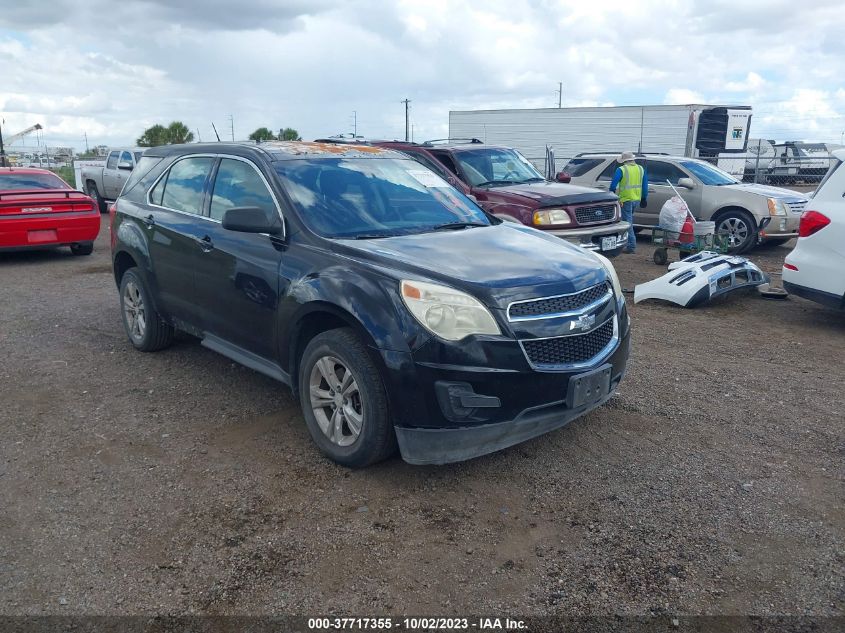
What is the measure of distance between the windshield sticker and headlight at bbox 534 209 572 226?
3994 mm

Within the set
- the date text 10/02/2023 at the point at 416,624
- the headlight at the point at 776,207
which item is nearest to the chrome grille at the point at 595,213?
the headlight at the point at 776,207

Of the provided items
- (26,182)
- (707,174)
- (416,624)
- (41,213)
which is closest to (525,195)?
(707,174)

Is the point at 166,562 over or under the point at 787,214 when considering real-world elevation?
under

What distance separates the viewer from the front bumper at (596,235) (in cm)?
934

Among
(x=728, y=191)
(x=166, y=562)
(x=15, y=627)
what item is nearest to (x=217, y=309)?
(x=166, y=562)

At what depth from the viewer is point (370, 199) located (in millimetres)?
4773

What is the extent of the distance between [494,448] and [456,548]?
597 millimetres

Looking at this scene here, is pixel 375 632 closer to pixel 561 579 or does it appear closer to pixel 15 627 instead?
pixel 561 579

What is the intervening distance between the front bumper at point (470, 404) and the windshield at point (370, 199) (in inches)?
46.1

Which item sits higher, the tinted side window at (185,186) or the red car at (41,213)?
the tinted side window at (185,186)

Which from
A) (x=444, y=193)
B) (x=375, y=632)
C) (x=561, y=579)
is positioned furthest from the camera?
(x=444, y=193)

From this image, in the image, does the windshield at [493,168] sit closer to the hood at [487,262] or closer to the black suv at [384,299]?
the black suv at [384,299]

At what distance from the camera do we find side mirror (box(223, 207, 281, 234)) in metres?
4.28

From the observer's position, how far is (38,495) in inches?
152
